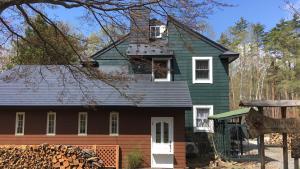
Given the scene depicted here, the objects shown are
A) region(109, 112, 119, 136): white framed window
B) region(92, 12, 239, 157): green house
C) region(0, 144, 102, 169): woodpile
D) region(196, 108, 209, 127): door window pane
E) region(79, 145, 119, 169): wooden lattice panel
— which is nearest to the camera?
Answer: region(0, 144, 102, 169): woodpile

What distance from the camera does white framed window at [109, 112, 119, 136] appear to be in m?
21.0

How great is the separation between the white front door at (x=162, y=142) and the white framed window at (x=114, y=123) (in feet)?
5.90

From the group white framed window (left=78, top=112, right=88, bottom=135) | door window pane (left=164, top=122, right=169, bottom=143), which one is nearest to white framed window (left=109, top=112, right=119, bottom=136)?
white framed window (left=78, top=112, right=88, bottom=135)

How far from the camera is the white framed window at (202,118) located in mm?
25062

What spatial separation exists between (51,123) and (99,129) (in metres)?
2.54

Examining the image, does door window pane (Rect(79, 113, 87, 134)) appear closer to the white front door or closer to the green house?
the white front door

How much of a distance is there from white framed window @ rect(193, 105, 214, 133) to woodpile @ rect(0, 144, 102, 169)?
28.6 ft

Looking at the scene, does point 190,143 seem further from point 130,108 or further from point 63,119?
point 63,119

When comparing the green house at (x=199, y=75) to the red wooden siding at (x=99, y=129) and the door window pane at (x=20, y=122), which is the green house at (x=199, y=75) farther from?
the door window pane at (x=20, y=122)

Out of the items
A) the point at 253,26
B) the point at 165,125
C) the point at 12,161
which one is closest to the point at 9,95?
the point at 12,161

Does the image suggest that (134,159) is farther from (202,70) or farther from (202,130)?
(202,70)

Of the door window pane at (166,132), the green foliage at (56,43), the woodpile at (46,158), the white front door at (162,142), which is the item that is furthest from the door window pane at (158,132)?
the green foliage at (56,43)

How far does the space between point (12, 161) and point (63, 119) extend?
3.84 m

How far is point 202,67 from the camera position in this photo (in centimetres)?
2612
